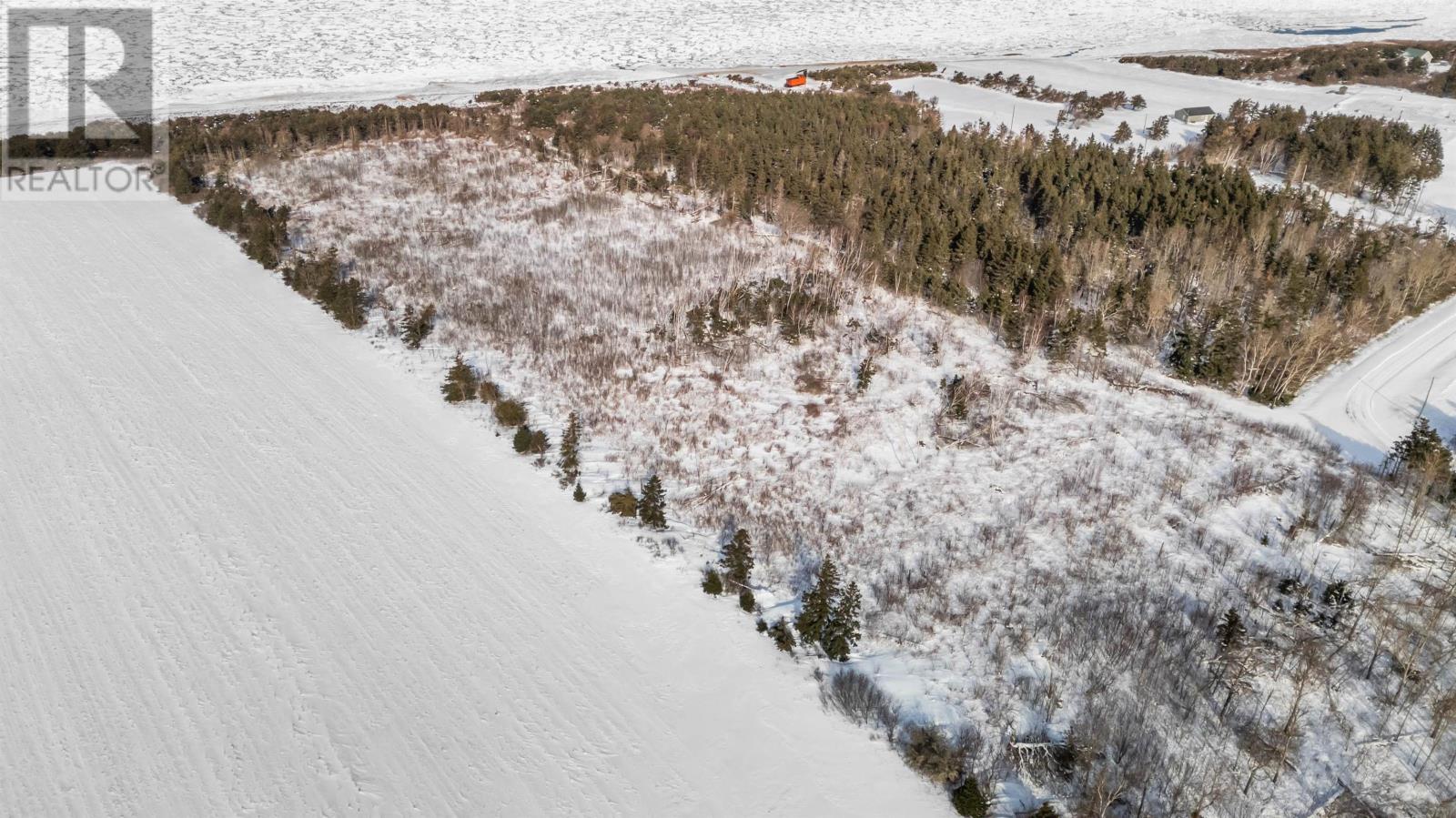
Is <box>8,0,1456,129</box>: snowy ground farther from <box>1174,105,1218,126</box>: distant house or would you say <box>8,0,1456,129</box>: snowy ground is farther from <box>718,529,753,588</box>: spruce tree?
<box>718,529,753,588</box>: spruce tree

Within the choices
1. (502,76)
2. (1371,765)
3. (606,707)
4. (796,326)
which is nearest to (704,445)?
(796,326)

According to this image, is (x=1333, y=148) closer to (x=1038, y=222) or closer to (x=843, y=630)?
(x=1038, y=222)

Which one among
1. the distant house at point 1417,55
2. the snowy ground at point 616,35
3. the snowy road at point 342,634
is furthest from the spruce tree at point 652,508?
the distant house at point 1417,55

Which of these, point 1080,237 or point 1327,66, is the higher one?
point 1327,66

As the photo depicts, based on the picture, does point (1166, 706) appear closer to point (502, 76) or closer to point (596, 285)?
point (596, 285)

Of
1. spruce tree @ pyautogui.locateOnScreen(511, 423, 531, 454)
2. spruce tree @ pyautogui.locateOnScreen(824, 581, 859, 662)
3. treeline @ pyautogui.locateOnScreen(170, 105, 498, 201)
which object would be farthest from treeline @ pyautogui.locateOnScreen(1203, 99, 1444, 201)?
treeline @ pyautogui.locateOnScreen(170, 105, 498, 201)

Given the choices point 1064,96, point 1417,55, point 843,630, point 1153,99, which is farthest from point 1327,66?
point 843,630
